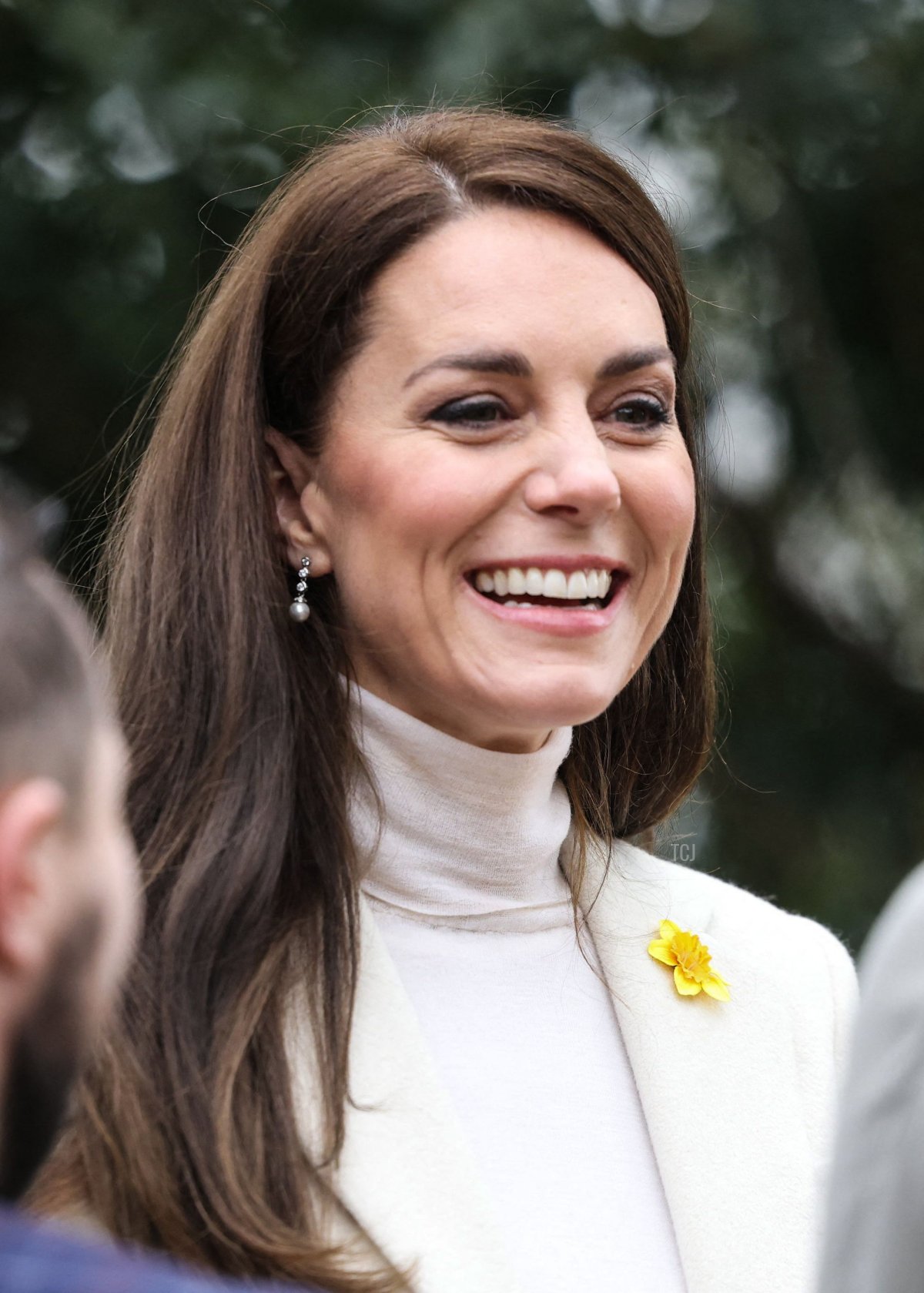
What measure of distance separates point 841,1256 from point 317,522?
5.16 ft

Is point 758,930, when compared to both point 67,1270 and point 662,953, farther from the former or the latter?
point 67,1270

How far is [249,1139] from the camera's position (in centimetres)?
224

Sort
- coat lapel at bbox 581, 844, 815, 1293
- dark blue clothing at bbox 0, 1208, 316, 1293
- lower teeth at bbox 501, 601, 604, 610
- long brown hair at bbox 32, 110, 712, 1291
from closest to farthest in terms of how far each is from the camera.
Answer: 1. dark blue clothing at bbox 0, 1208, 316, 1293
2. long brown hair at bbox 32, 110, 712, 1291
3. coat lapel at bbox 581, 844, 815, 1293
4. lower teeth at bbox 501, 601, 604, 610

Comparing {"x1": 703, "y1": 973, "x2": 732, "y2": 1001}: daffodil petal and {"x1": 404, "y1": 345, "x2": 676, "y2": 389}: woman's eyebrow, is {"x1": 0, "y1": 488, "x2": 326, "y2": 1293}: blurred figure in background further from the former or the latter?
{"x1": 703, "y1": 973, "x2": 732, "y2": 1001}: daffodil petal

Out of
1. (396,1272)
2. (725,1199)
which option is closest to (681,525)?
(725,1199)

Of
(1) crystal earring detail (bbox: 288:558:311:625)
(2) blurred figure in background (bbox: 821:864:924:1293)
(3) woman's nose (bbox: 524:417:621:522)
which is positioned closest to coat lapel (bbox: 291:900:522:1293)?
(1) crystal earring detail (bbox: 288:558:311:625)

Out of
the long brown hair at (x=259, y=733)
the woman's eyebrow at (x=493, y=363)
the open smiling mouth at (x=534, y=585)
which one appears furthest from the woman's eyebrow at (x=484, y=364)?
the open smiling mouth at (x=534, y=585)

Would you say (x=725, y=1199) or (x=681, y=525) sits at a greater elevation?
(x=681, y=525)

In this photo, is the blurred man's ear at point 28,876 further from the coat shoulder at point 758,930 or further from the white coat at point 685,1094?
the coat shoulder at point 758,930

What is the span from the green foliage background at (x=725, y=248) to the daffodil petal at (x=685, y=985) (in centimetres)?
77

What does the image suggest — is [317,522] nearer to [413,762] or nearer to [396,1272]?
[413,762]

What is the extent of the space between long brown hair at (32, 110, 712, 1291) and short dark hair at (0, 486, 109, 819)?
3.51 ft

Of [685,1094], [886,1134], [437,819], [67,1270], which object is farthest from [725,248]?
[67,1270]

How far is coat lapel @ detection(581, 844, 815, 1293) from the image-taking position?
249 cm
